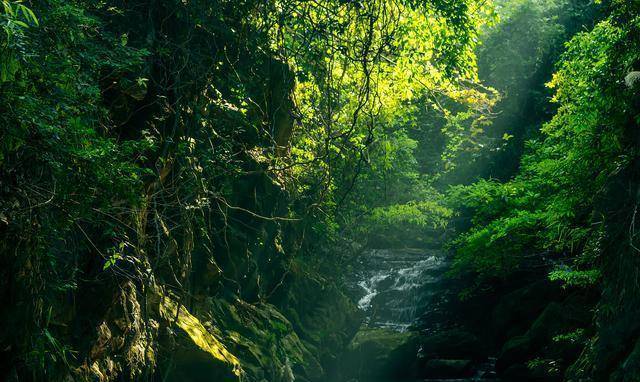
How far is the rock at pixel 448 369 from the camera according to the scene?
48.0 ft

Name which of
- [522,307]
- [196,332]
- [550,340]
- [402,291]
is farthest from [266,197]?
[402,291]

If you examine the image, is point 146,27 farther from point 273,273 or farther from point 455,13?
point 273,273

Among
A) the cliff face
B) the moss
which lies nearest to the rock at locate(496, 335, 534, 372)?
the cliff face

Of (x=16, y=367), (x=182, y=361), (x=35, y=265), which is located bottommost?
(x=182, y=361)

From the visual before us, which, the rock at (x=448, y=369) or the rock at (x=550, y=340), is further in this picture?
the rock at (x=448, y=369)

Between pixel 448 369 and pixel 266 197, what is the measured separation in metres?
6.98

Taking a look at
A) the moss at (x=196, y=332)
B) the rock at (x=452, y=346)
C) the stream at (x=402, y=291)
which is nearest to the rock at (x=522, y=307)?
the rock at (x=452, y=346)

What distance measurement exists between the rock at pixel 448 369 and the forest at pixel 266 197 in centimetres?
5

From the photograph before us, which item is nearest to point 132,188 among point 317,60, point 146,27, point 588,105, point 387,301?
point 146,27

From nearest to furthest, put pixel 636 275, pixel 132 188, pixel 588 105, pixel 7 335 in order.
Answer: pixel 7 335
pixel 132 188
pixel 636 275
pixel 588 105

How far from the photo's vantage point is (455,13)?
7141 millimetres

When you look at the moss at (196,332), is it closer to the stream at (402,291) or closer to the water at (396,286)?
the stream at (402,291)

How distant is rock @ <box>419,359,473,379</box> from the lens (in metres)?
14.6

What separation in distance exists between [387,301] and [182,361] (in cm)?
1356
